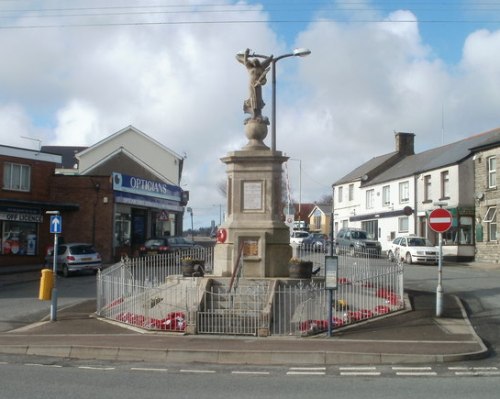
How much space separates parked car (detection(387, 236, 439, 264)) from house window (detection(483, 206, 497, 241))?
3645 mm

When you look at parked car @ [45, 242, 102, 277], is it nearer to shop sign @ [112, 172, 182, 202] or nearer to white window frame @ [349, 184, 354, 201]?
shop sign @ [112, 172, 182, 202]

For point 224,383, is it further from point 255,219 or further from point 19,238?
point 19,238

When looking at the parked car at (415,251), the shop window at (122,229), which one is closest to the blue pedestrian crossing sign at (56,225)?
the shop window at (122,229)

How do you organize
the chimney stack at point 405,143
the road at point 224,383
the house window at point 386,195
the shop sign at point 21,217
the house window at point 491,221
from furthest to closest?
the chimney stack at point 405,143 < the house window at point 386,195 < the house window at point 491,221 < the shop sign at point 21,217 < the road at point 224,383

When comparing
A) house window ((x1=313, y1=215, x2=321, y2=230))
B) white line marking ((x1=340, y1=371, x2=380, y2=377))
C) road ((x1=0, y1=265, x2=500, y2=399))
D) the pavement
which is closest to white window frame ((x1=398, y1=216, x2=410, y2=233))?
the pavement

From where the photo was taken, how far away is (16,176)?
35.1 metres

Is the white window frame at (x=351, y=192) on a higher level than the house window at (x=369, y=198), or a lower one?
higher

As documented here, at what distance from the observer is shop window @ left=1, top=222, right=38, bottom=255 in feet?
111

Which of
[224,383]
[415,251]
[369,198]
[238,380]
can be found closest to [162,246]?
[415,251]

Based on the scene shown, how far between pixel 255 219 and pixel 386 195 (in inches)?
1347

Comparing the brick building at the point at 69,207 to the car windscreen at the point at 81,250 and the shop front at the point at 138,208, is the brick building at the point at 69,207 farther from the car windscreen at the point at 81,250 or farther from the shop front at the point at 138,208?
the car windscreen at the point at 81,250

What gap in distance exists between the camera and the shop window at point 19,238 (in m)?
33.9

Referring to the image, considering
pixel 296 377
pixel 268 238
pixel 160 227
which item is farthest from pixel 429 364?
pixel 160 227

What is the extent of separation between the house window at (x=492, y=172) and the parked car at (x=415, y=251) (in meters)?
5.14
